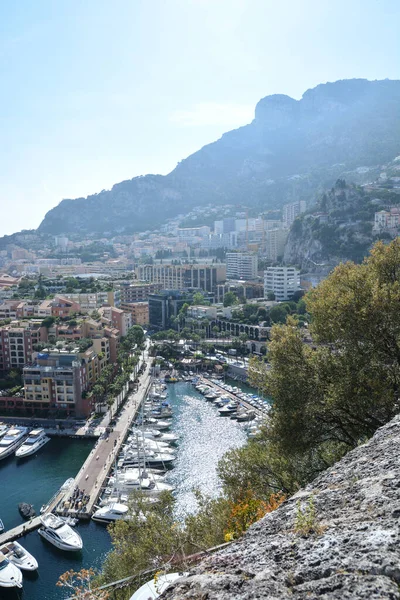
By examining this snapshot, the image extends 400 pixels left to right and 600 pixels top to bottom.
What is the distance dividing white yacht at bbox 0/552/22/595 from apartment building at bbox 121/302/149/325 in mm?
28565

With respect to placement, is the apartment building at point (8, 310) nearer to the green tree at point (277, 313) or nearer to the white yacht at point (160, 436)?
the white yacht at point (160, 436)

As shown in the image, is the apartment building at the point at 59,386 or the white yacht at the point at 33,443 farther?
the apartment building at the point at 59,386

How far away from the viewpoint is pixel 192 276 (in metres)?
46.7

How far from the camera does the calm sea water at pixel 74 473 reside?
11188 mm

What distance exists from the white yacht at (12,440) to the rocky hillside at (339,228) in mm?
33735

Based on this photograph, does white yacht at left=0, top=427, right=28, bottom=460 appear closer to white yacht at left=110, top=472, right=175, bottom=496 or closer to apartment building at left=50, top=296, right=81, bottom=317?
white yacht at left=110, top=472, right=175, bottom=496

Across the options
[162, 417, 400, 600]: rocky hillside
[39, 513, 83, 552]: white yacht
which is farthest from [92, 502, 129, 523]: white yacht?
[162, 417, 400, 600]: rocky hillside

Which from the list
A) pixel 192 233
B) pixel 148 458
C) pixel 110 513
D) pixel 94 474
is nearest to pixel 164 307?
pixel 148 458

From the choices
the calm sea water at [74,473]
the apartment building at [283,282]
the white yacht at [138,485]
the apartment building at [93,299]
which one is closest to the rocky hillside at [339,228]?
the apartment building at [283,282]

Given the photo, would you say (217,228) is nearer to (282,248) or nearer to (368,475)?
(282,248)

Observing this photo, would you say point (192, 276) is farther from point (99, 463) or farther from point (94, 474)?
point (94, 474)

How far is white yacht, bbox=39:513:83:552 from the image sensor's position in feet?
37.9

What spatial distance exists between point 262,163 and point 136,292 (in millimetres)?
71014

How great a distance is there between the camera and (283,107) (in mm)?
115688
